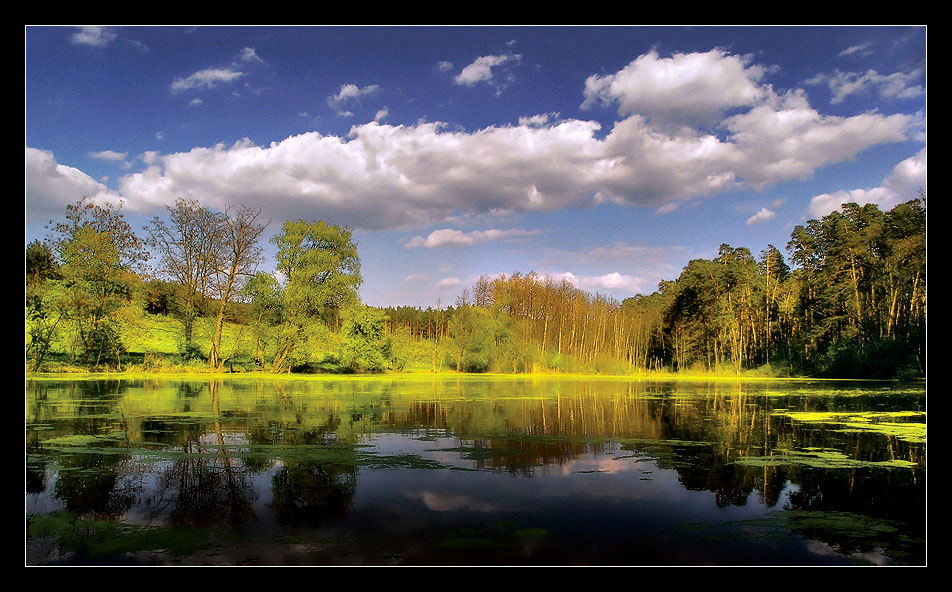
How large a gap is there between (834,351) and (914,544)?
38838 mm

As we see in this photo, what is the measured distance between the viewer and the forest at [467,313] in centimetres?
2920

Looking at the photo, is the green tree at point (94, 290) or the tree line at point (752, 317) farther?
the tree line at point (752, 317)

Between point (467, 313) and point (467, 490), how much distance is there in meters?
40.6

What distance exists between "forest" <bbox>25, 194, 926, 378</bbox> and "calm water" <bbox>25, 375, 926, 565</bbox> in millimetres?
17921

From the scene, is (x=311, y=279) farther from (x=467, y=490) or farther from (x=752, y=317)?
(x=752, y=317)

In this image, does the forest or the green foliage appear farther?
the green foliage

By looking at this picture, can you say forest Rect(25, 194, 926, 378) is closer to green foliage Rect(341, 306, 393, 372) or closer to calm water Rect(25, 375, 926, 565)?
A: green foliage Rect(341, 306, 393, 372)

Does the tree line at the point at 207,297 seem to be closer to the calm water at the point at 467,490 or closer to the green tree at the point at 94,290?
the green tree at the point at 94,290

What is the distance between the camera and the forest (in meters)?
29.2

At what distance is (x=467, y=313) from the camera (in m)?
47.8

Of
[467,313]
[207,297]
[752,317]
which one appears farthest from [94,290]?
[752,317]

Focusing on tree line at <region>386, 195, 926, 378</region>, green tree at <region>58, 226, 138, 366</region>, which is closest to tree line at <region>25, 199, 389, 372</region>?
green tree at <region>58, 226, 138, 366</region>

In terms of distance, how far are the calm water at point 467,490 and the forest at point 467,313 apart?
1792cm

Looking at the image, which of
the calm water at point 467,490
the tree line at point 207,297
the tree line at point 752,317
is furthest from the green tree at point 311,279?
the calm water at point 467,490
